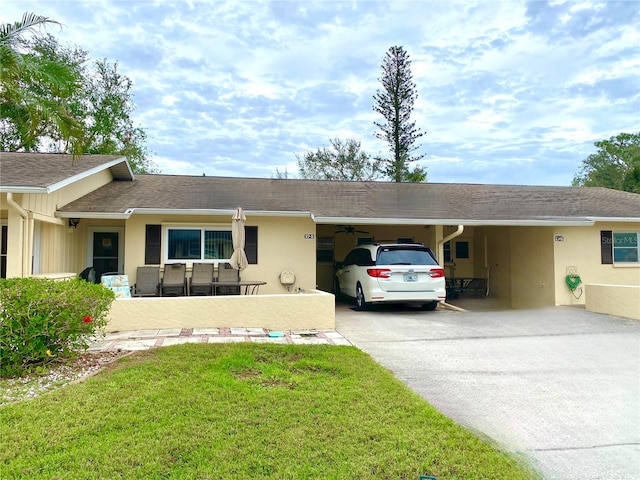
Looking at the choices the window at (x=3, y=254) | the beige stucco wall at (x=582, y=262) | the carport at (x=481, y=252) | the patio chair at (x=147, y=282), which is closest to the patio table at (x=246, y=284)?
the patio chair at (x=147, y=282)

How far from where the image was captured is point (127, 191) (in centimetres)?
1239

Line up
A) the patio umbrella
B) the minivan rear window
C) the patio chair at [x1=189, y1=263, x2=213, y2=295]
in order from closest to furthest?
the patio umbrella → the minivan rear window → the patio chair at [x1=189, y1=263, x2=213, y2=295]

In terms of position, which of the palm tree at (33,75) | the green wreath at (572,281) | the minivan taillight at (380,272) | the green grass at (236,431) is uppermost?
the palm tree at (33,75)

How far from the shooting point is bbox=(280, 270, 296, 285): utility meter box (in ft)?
37.1

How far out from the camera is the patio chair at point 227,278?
36.0 ft

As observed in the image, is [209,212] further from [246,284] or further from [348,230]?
[348,230]

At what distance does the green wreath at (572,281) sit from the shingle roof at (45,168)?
1332cm

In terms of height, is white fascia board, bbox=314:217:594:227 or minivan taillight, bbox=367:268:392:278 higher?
white fascia board, bbox=314:217:594:227

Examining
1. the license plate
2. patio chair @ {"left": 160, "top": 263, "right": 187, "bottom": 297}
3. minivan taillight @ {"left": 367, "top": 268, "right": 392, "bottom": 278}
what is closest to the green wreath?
the license plate

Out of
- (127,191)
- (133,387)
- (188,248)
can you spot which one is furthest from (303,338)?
(127,191)

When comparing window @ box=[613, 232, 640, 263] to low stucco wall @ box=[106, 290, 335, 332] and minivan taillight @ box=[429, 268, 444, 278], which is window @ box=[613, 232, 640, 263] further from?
low stucco wall @ box=[106, 290, 335, 332]

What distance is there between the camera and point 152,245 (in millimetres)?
10984

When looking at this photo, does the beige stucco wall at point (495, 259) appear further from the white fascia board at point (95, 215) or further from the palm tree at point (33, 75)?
the palm tree at point (33, 75)

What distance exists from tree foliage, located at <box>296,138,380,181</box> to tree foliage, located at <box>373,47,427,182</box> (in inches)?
180
